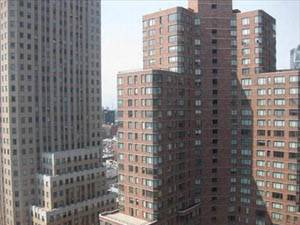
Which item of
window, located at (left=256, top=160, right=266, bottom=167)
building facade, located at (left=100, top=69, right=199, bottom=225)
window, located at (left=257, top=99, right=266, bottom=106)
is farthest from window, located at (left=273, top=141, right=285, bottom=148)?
building facade, located at (left=100, top=69, right=199, bottom=225)

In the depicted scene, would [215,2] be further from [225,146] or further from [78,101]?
[78,101]

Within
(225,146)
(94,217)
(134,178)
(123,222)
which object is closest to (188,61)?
(225,146)

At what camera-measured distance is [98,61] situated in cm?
16900

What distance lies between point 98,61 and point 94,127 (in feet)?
94.7

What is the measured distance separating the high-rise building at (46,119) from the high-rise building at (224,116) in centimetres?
3540

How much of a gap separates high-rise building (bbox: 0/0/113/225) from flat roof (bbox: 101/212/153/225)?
32.4 meters

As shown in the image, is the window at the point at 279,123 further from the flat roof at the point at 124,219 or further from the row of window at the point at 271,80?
the flat roof at the point at 124,219

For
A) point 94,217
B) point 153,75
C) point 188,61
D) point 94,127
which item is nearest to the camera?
point 153,75

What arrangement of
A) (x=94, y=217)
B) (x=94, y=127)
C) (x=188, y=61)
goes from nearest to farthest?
(x=188, y=61) < (x=94, y=217) < (x=94, y=127)

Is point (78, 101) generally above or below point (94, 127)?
above

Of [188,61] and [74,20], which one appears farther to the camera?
[74,20]

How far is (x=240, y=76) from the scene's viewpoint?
12400 centimetres

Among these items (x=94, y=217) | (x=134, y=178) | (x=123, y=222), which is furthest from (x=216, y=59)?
(x=94, y=217)

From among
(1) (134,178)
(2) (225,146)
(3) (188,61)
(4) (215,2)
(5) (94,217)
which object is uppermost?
(4) (215,2)
